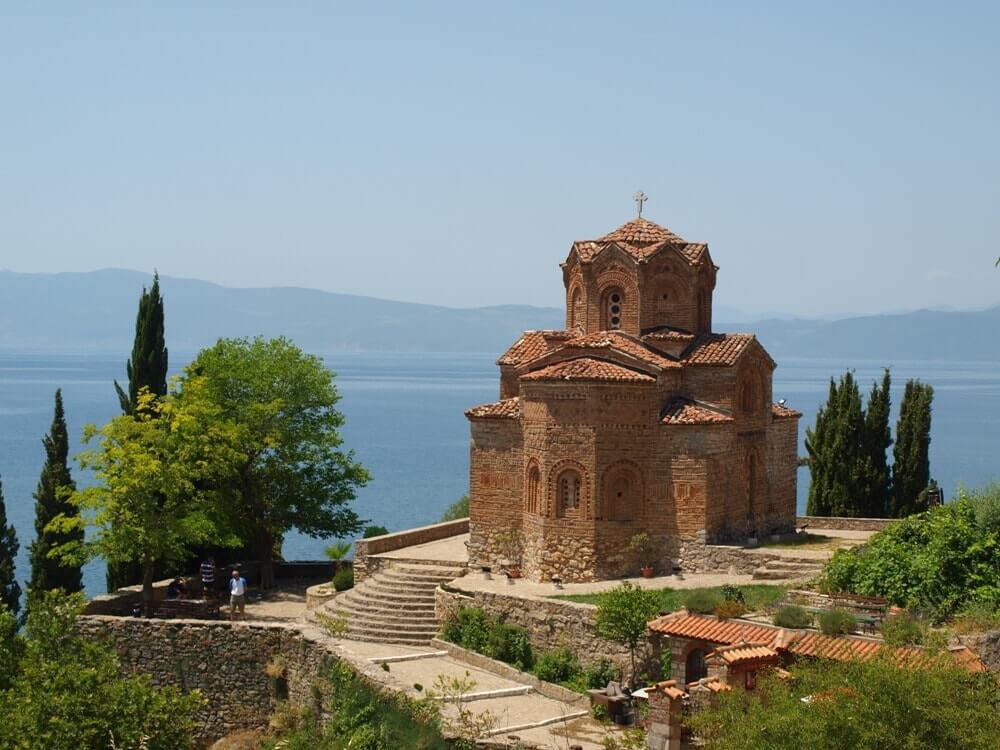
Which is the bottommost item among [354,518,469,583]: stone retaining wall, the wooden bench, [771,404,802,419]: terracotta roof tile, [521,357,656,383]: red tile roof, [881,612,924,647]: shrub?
the wooden bench

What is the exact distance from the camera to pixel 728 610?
21.2m

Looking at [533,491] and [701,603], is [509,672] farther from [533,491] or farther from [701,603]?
[533,491]

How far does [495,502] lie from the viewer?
93.6 feet

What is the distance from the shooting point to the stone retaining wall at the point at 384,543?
28453mm

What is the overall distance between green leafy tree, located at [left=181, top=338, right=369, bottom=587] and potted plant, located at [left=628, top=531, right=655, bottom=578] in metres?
8.20

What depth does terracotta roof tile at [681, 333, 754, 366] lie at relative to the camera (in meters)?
28.0

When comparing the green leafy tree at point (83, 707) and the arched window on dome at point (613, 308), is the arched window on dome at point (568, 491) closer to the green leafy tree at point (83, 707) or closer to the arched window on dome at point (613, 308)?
the arched window on dome at point (613, 308)

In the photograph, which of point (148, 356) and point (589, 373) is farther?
point (148, 356)

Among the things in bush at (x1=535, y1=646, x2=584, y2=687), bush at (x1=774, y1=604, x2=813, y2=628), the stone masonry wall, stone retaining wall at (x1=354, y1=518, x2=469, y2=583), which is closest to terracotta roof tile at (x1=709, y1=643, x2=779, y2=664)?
bush at (x1=774, y1=604, x2=813, y2=628)

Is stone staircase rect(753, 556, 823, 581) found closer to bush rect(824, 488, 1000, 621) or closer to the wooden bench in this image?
bush rect(824, 488, 1000, 621)

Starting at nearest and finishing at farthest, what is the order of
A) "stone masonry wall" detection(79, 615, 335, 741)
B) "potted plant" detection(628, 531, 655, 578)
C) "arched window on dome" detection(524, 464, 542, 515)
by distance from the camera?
"stone masonry wall" detection(79, 615, 335, 741) → "potted plant" detection(628, 531, 655, 578) → "arched window on dome" detection(524, 464, 542, 515)

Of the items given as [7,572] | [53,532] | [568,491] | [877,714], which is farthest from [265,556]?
[877,714]

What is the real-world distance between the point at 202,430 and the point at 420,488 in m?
63.7

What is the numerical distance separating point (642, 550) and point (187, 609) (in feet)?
30.3
